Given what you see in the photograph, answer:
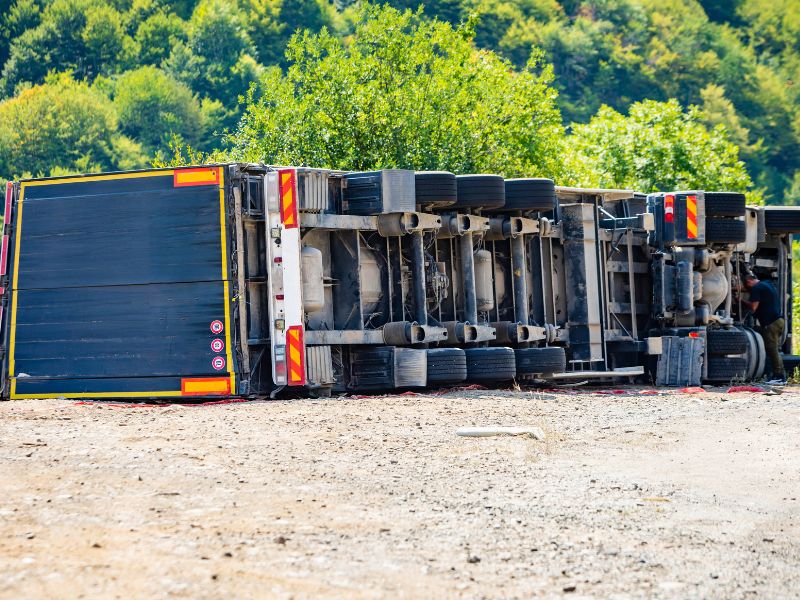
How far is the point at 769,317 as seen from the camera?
2048cm

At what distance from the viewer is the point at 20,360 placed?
14.4m

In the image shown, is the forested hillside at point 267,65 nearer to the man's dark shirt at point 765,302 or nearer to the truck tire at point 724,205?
the man's dark shirt at point 765,302

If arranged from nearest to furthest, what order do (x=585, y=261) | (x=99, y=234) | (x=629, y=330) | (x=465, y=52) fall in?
1. (x=99, y=234)
2. (x=585, y=261)
3. (x=629, y=330)
4. (x=465, y=52)

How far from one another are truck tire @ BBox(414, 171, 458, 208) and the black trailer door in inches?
96.0

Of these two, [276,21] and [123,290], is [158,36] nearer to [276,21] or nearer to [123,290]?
[276,21]

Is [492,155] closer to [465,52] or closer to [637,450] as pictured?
[465,52]

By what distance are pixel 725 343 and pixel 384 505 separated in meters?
11.9

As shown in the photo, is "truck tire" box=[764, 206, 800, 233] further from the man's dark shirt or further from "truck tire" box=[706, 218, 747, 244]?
"truck tire" box=[706, 218, 747, 244]

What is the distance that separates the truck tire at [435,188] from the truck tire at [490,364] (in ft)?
5.36

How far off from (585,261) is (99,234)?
664 centimetres

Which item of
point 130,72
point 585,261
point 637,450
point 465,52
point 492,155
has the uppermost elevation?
point 130,72

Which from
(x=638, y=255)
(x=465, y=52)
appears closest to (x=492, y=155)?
(x=465, y=52)

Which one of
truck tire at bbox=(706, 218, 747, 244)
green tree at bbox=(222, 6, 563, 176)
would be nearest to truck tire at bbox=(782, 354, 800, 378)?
truck tire at bbox=(706, 218, 747, 244)

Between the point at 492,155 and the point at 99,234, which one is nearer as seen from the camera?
the point at 99,234
